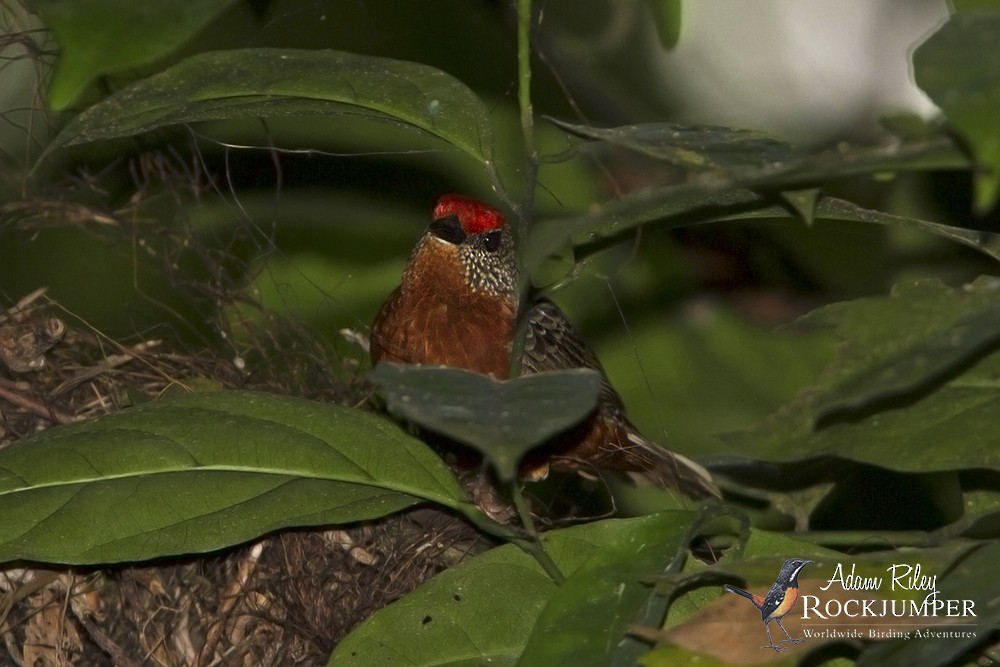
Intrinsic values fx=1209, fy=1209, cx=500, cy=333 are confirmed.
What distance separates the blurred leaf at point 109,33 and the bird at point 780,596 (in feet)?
2.72

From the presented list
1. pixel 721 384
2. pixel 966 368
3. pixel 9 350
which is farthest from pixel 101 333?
pixel 966 368

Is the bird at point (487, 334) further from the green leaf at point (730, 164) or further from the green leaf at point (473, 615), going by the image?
the green leaf at point (730, 164)

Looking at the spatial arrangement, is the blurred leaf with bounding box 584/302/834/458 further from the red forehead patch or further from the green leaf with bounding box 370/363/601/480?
the green leaf with bounding box 370/363/601/480

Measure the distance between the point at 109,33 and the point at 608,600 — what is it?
30.7 inches

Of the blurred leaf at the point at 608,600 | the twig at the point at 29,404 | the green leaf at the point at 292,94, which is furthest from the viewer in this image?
the twig at the point at 29,404

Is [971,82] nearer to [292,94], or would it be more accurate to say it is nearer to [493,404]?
[493,404]

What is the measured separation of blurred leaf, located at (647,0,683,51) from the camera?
1550mm

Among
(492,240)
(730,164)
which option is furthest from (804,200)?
(492,240)

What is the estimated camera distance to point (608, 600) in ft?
4.40

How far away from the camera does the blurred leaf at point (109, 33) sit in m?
1.00

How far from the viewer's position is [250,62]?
1.49 meters

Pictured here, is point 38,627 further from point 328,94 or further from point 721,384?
point 721,384

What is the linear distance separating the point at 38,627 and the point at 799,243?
176cm

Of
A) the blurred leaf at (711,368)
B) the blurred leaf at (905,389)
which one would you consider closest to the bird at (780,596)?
the blurred leaf at (905,389)
